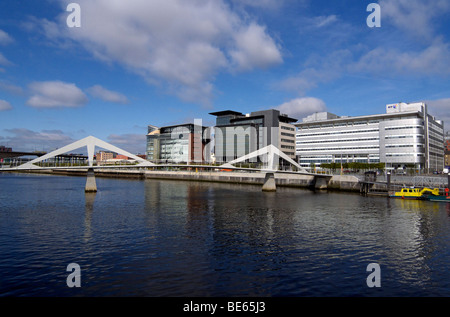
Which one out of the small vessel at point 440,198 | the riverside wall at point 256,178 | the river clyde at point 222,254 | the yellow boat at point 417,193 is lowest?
the river clyde at point 222,254

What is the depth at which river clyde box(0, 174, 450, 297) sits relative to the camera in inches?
531

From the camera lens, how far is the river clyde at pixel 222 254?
13.5 metres

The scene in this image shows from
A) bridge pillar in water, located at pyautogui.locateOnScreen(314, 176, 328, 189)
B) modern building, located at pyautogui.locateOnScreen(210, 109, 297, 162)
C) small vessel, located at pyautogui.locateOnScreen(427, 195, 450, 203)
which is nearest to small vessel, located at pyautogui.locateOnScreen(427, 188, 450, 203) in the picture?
small vessel, located at pyautogui.locateOnScreen(427, 195, 450, 203)

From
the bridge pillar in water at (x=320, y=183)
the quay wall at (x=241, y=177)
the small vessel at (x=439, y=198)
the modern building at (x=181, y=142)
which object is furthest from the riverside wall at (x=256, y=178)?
the modern building at (x=181, y=142)

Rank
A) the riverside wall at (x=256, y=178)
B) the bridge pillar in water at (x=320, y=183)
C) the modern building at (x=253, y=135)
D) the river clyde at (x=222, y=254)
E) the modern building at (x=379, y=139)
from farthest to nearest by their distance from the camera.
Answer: the modern building at (x=253, y=135) → the modern building at (x=379, y=139) → the bridge pillar in water at (x=320, y=183) → the riverside wall at (x=256, y=178) → the river clyde at (x=222, y=254)

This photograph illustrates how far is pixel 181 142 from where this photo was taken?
169 meters

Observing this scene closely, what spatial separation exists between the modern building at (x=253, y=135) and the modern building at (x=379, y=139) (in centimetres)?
643

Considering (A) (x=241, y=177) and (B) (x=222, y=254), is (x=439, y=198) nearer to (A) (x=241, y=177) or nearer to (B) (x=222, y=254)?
(B) (x=222, y=254)

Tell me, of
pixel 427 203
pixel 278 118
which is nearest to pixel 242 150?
pixel 278 118

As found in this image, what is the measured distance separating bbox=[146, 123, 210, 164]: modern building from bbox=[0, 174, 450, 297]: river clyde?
135 metres

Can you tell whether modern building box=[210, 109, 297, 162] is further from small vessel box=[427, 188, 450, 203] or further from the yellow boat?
small vessel box=[427, 188, 450, 203]

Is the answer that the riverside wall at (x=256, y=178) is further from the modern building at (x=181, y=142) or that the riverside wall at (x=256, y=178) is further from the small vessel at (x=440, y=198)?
the modern building at (x=181, y=142)
